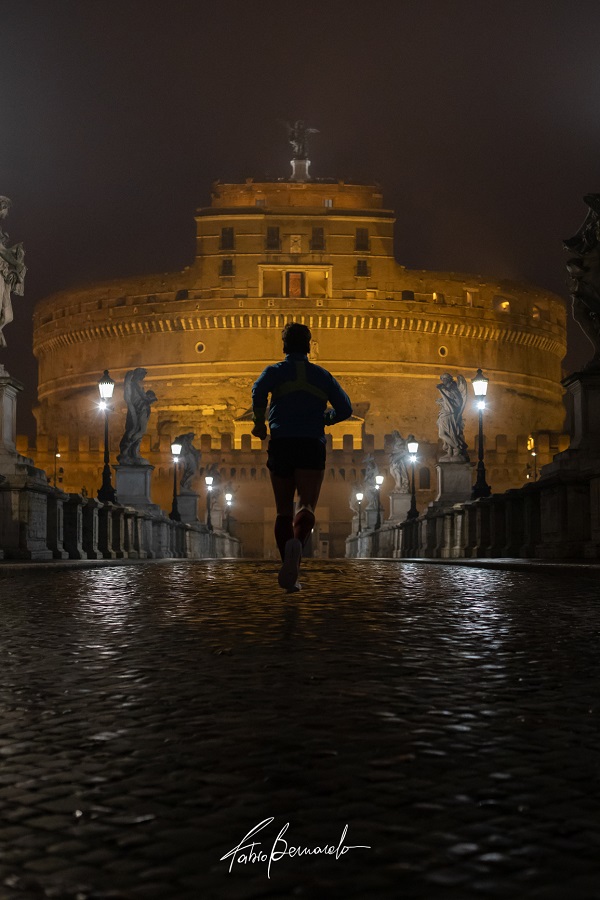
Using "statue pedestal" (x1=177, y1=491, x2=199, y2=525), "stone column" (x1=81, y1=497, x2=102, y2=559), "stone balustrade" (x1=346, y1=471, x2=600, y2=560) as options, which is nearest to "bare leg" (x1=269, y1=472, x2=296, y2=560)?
"stone balustrade" (x1=346, y1=471, x2=600, y2=560)

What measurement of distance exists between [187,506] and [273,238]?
1424 inches

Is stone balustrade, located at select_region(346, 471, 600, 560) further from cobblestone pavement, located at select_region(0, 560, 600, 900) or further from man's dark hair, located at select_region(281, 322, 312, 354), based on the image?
cobblestone pavement, located at select_region(0, 560, 600, 900)

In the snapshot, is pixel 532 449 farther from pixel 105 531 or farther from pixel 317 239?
pixel 105 531

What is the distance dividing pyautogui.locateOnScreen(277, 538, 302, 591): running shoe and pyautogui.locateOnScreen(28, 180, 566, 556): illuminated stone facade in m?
59.8

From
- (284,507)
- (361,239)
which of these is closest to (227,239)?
(361,239)

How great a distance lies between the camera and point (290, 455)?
7773 millimetres

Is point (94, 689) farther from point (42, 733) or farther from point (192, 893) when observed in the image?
point (192, 893)

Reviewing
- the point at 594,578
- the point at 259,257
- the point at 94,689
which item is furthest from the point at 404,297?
the point at 94,689

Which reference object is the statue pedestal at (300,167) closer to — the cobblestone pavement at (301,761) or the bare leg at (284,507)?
the bare leg at (284,507)

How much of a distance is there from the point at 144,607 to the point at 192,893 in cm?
521

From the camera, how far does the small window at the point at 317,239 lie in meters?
72.7

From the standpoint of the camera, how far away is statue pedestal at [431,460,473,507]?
26.8 meters

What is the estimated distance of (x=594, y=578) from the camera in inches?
381

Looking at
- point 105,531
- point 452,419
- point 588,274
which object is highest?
point 588,274
